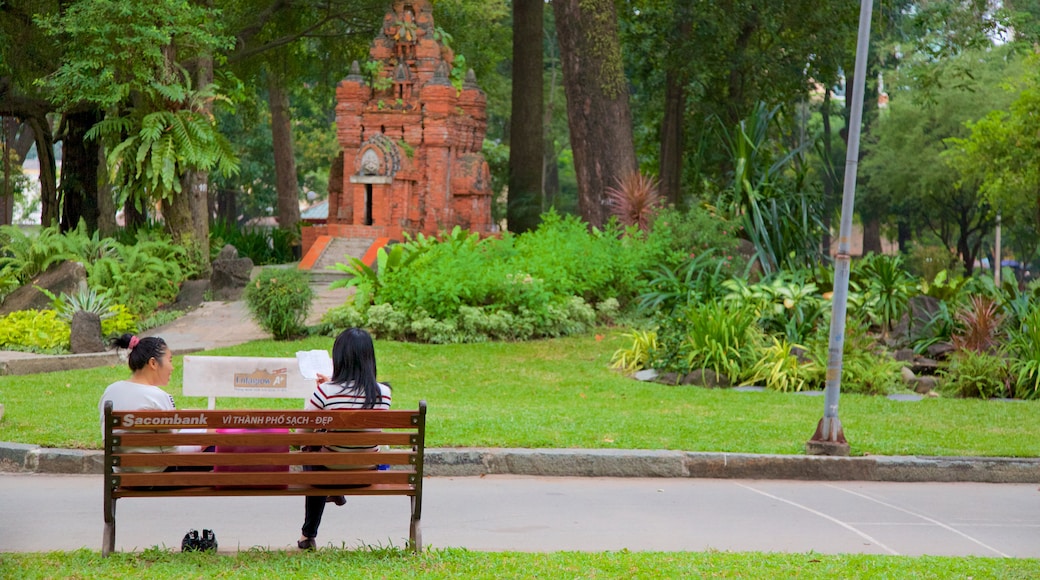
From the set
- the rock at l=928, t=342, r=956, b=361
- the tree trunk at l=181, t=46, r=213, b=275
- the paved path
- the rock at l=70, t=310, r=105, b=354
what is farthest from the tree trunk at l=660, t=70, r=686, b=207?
the paved path

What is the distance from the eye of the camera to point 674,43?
27.1 meters

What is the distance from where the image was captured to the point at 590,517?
7.90 metres

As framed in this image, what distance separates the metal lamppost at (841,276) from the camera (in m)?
9.73

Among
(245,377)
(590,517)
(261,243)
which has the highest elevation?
(261,243)

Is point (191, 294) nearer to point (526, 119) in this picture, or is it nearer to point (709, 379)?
point (709, 379)

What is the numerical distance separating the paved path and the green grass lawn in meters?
0.68

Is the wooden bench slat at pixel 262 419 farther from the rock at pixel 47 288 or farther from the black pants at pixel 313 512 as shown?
the rock at pixel 47 288

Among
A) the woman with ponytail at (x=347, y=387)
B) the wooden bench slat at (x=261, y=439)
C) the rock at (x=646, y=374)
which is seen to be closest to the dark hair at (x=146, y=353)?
the wooden bench slat at (x=261, y=439)

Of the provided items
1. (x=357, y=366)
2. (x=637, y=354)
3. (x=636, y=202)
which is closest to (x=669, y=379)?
(x=637, y=354)

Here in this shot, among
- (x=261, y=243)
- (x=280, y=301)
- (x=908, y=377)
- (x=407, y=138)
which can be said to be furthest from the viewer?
(x=261, y=243)

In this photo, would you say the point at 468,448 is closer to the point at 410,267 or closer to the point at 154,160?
the point at 410,267

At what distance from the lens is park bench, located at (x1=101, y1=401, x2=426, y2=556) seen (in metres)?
5.91

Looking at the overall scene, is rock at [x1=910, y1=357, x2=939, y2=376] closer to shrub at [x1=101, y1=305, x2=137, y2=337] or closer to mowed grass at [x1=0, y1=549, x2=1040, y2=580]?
mowed grass at [x1=0, y1=549, x2=1040, y2=580]

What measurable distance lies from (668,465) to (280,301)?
7.81 m
